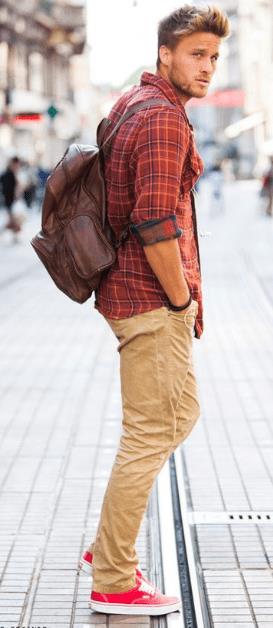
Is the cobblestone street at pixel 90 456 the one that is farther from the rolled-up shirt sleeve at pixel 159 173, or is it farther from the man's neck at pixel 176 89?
the man's neck at pixel 176 89

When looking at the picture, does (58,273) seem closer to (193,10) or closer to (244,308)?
(193,10)

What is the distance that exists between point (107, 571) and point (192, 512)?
4.76 ft

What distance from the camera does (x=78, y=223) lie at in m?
3.92

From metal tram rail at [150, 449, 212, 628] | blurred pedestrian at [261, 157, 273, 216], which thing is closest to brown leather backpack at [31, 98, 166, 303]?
metal tram rail at [150, 449, 212, 628]

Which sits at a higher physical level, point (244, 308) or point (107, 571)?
point (244, 308)

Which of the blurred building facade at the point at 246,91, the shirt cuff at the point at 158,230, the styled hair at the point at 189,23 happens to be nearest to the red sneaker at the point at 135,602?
the shirt cuff at the point at 158,230

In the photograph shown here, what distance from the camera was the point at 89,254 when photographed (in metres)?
3.89

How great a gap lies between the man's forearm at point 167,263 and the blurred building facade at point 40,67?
3822 centimetres

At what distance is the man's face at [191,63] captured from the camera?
12.4 feet

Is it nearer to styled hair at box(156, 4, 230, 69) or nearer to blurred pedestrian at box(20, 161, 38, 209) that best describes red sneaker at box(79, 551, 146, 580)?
styled hair at box(156, 4, 230, 69)

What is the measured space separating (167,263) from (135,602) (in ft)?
4.01

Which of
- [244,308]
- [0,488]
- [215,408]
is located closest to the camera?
[0,488]

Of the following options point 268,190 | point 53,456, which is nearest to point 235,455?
point 53,456

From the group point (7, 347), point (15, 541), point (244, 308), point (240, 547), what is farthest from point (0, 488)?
point (244, 308)
